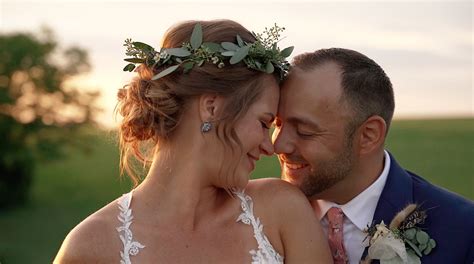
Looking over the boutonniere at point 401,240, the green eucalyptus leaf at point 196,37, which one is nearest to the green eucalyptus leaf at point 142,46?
the green eucalyptus leaf at point 196,37

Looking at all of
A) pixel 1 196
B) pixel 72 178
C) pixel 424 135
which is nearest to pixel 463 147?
pixel 424 135

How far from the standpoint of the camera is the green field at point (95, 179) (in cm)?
2742

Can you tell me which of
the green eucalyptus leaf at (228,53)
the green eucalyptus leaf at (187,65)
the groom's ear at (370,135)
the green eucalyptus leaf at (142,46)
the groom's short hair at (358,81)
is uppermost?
the green eucalyptus leaf at (228,53)

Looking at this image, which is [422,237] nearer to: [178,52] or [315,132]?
[315,132]

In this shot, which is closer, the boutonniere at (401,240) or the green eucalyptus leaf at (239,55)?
the green eucalyptus leaf at (239,55)

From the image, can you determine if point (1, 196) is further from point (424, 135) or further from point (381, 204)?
point (381, 204)

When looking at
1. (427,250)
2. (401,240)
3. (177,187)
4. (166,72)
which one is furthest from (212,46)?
(427,250)

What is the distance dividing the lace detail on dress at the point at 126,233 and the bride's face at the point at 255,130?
58 centimetres

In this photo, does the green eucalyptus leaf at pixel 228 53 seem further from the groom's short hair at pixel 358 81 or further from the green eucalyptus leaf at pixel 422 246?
the green eucalyptus leaf at pixel 422 246

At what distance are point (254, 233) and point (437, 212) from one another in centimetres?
101

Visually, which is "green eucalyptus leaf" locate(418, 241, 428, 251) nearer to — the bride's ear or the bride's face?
the bride's face

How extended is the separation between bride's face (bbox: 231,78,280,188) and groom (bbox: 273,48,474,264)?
421 mm

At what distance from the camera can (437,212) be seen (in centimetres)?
454

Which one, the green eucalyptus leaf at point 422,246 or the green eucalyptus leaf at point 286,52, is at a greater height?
the green eucalyptus leaf at point 286,52
